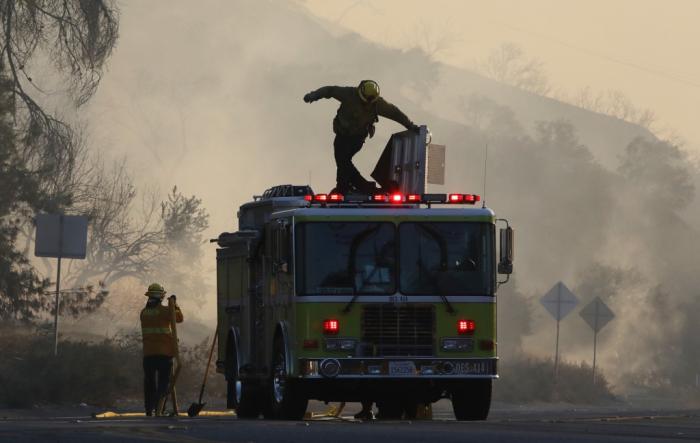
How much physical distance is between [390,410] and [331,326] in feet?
12.4

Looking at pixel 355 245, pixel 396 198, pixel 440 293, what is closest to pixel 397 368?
pixel 440 293

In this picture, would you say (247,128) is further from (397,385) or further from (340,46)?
(397,385)

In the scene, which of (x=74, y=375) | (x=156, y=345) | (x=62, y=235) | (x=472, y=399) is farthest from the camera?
(x=62, y=235)

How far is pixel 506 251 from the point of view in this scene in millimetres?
20781

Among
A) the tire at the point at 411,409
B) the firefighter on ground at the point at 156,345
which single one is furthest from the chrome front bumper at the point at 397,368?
the firefighter on ground at the point at 156,345

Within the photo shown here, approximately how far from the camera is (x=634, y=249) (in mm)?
117625

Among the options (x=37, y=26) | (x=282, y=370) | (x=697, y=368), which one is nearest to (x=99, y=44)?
(x=37, y=26)

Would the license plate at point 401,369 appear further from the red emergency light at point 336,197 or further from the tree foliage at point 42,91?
the tree foliage at point 42,91

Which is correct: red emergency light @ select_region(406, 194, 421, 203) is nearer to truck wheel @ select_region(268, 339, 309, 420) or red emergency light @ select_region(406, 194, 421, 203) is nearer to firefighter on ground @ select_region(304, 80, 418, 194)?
firefighter on ground @ select_region(304, 80, 418, 194)

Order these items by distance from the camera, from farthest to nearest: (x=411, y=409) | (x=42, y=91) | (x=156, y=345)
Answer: (x=42, y=91), (x=156, y=345), (x=411, y=409)

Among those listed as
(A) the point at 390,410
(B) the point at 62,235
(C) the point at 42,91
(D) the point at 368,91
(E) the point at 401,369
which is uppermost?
(C) the point at 42,91

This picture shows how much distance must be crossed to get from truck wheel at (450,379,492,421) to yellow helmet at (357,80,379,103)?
3.53 meters

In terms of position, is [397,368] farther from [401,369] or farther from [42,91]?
[42,91]

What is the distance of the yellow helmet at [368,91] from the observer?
2262 cm
